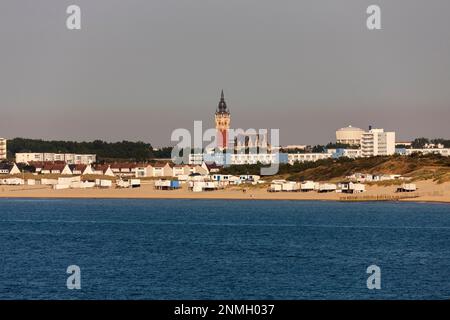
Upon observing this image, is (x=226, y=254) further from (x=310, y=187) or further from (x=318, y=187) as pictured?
(x=310, y=187)

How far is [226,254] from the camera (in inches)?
3076

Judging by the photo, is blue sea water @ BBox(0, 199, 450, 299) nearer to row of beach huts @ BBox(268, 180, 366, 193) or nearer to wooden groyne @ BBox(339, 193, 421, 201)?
wooden groyne @ BBox(339, 193, 421, 201)

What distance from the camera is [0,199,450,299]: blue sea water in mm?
58031

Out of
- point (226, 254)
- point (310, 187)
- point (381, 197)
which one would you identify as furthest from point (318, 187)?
point (226, 254)

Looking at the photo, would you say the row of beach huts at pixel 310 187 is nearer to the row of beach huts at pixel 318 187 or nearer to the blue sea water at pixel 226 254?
the row of beach huts at pixel 318 187

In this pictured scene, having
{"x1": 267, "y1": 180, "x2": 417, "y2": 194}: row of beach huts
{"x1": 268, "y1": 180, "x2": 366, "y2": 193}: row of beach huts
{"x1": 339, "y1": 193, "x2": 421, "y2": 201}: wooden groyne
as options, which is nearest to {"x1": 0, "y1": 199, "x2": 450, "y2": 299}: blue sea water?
{"x1": 339, "y1": 193, "x2": 421, "y2": 201}: wooden groyne

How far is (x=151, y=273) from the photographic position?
65.5 metres

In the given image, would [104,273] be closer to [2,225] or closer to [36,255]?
[36,255]

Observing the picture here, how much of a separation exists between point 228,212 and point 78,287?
84460 mm

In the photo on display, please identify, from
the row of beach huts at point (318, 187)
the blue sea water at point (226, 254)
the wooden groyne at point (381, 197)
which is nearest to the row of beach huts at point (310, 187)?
the row of beach huts at point (318, 187)

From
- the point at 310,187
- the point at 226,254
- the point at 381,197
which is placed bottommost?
the point at 226,254

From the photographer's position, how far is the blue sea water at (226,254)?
5803 cm

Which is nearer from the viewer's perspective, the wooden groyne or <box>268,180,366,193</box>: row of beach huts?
the wooden groyne
